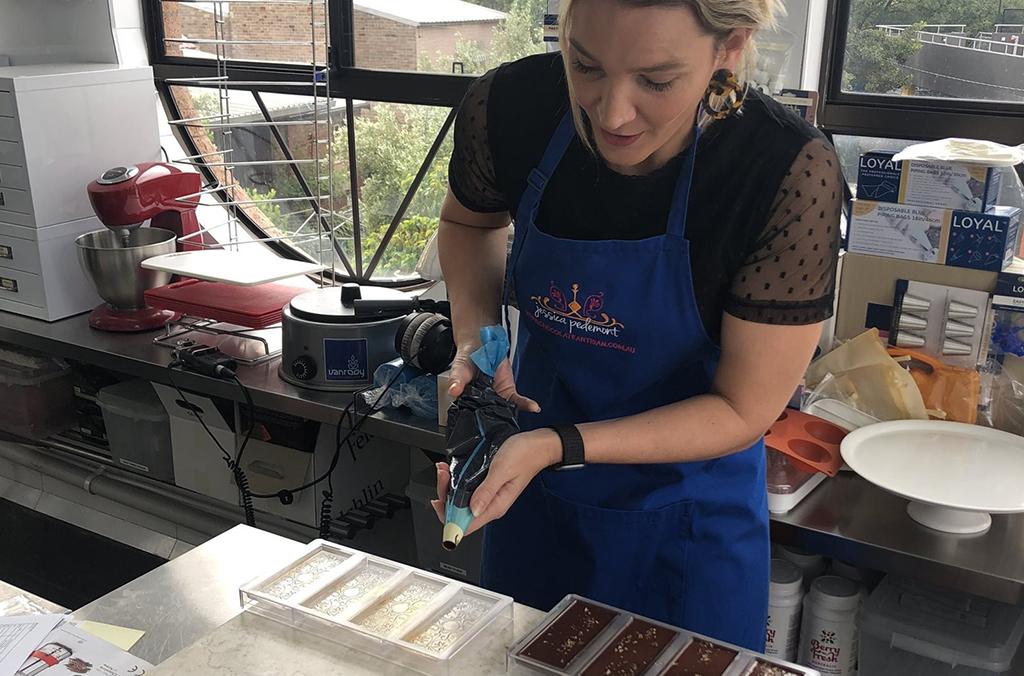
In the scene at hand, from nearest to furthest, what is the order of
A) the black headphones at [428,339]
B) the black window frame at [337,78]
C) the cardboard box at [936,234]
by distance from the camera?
the cardboard box at [936,234], the black headphones at [428,339], the black window frame at [337,78]

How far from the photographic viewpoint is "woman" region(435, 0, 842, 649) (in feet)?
3.77

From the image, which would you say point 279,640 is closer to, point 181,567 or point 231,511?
point 181,567

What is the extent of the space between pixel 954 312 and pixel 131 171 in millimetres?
2120

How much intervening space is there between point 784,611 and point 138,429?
1836 millimetres

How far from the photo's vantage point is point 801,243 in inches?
47.4

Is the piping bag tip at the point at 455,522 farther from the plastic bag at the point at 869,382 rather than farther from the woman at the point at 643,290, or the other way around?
the plastic bag at the point at 869,382

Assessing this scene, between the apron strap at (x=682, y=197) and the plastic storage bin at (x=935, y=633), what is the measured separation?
1082mm

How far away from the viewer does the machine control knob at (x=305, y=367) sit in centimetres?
244

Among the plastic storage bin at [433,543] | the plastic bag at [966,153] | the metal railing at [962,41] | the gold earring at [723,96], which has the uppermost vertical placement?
the metal railing at [962,41]

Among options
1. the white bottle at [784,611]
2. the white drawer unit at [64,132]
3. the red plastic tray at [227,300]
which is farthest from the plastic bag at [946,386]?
the white drawer unit at [64,132]

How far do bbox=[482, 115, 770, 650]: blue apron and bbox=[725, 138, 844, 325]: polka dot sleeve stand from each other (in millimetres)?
112

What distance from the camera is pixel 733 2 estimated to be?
3.55 ft

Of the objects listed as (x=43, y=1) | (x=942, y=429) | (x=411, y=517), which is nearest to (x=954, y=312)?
(x=942, y=429)

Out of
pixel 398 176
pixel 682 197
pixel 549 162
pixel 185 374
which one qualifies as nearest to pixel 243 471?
pixel 185 374
